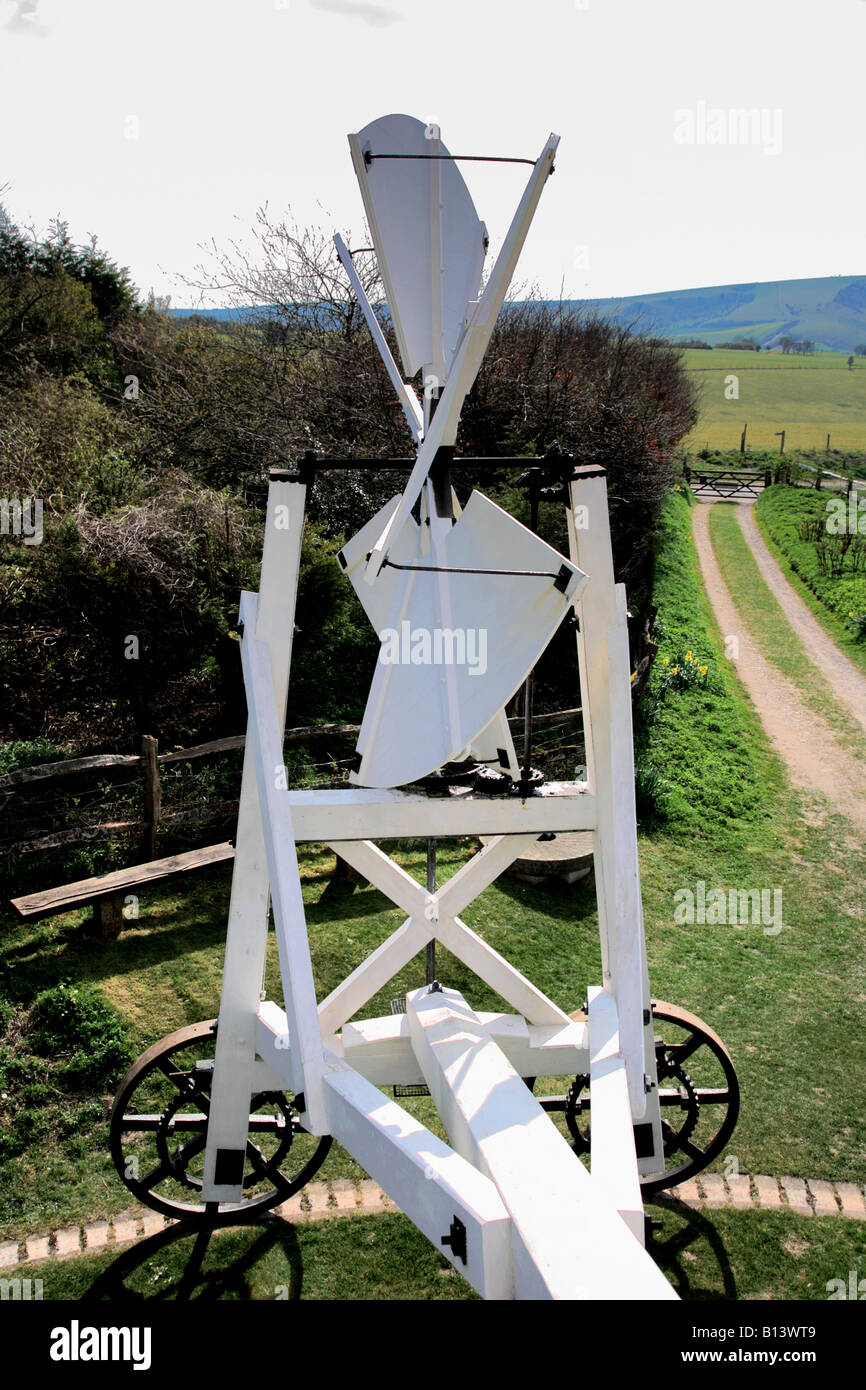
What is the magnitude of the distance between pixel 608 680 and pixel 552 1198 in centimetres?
221

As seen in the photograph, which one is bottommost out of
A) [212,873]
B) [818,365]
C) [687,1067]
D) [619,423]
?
[687,1067]

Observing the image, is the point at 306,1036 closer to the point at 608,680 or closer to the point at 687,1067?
the point at 608,680

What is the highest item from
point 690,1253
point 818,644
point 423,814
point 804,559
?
point 804,559

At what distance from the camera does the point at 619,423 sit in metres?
20.5

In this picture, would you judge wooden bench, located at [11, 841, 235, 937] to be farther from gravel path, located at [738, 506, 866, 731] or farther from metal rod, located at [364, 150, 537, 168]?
gravel path, located at [738, 506, 866, 731]

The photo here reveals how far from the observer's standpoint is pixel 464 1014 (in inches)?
187

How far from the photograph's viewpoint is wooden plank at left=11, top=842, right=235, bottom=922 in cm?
810

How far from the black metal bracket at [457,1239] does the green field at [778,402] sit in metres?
54.8

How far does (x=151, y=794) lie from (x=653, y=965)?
481 centimetres

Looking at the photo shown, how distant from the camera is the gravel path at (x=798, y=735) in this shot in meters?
13.0

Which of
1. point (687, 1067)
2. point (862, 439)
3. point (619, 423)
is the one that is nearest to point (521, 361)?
point (619, 423)

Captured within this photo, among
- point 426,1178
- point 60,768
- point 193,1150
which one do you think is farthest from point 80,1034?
point 426,1178

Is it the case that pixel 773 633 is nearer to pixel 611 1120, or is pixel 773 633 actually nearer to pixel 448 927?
pixel 448 927

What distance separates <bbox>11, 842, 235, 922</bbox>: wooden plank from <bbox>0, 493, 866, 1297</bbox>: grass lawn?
1.41 feet
